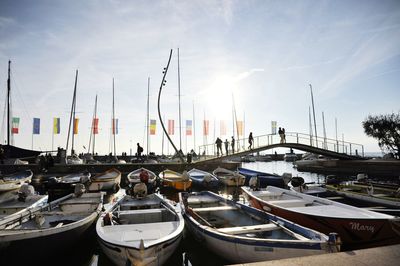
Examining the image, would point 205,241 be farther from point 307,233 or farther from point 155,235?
point 307,233

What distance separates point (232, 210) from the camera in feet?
28.7

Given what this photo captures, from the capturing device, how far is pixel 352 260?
362 cm

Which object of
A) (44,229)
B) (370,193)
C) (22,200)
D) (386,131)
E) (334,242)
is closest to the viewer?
(334,242)

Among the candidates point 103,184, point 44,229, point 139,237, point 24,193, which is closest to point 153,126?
point 103,184

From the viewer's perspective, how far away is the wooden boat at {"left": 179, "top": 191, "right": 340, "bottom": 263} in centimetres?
496

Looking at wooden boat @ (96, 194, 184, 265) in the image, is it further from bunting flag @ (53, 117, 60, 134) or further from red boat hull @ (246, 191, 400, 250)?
bunting flag @ (53, 117, 60, 134)

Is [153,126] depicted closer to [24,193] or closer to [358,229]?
[24,193]

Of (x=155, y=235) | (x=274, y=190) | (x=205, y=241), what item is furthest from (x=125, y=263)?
(x=274, y=190)

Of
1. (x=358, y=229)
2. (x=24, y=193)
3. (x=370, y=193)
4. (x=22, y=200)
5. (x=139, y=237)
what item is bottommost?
(x=358, y=229)

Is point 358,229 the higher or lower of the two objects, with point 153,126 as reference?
lower

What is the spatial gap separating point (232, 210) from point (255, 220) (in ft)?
4.40

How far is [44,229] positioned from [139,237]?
2403 mm

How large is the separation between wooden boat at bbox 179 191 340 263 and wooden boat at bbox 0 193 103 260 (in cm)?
342

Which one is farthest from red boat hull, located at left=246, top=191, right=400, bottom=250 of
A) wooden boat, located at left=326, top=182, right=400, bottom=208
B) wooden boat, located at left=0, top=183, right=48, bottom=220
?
wooden boat, located at left=0, top=183, right=48, bottom=220
